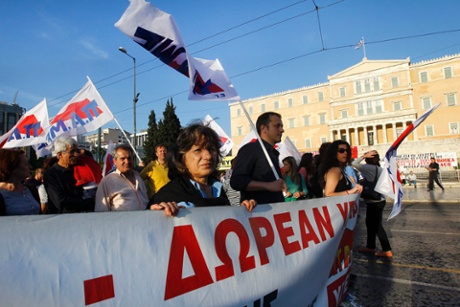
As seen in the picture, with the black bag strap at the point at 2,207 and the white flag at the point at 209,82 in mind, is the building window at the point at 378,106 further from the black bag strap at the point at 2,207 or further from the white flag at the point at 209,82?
the black bag strap at the point at 2,207

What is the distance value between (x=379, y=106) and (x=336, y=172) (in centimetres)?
5550

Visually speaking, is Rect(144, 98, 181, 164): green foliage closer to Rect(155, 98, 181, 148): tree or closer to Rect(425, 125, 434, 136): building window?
Rect(155, 98, 181, 148): tree

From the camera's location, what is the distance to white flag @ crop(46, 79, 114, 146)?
5789 mm

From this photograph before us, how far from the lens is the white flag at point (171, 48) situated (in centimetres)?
277

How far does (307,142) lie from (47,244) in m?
60.5

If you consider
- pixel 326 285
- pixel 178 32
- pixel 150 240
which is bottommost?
pixel 326 285

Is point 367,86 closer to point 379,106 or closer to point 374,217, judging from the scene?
point 379,106

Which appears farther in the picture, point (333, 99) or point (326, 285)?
point (333, 99)

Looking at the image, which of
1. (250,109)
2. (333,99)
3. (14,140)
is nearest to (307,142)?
(333,99)

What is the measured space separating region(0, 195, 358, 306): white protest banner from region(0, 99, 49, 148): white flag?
5.53 metres

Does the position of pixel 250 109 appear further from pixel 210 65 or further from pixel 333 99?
pixel 210 65

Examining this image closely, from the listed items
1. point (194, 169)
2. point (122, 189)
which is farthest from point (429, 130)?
point (194, 169)

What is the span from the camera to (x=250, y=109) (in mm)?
64625

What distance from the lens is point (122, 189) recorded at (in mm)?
3379
